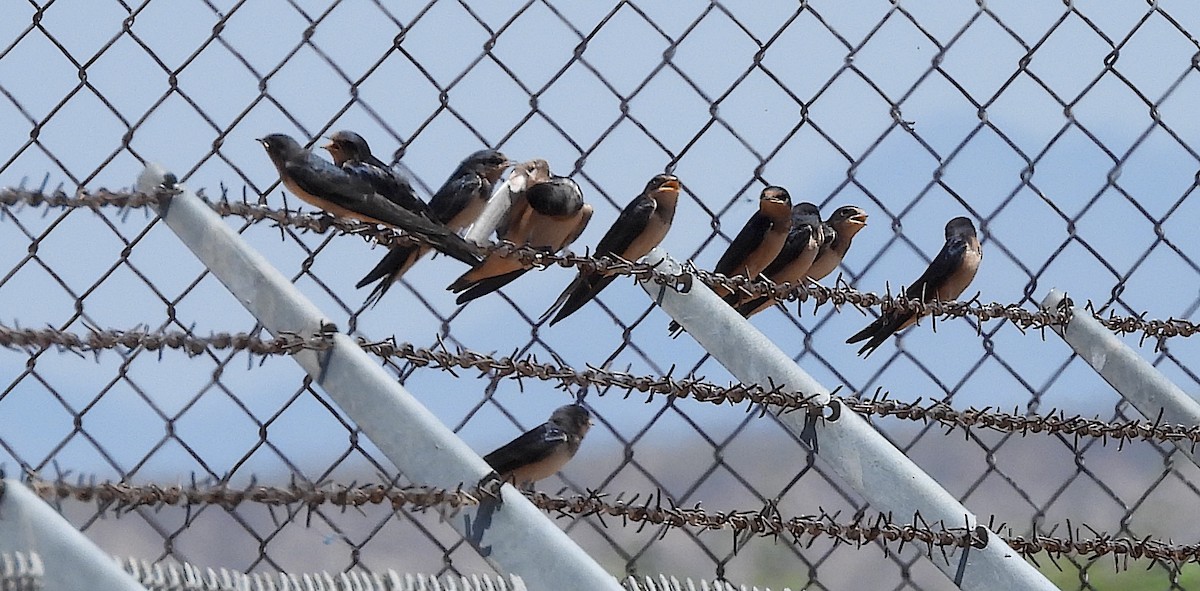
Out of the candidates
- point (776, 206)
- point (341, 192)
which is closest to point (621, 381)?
point (341, 192)

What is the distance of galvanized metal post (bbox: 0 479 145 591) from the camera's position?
861mm

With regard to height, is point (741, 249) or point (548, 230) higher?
point (741, 249)

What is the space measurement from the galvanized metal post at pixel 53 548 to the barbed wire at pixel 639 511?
0.17ft

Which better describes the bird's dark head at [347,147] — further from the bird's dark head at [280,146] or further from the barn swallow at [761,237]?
the barn swallow at [761,237]

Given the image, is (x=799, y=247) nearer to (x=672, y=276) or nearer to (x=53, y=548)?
(x=672, y=276)

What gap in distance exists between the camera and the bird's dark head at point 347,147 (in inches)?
81.2

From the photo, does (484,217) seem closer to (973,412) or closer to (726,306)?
(726,306)

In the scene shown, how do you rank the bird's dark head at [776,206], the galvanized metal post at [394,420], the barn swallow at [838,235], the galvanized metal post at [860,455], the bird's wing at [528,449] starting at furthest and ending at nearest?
the barn swallow at [838,235] < the bird's dark head at [776,206] < the bird's wing at [528,449] < the galvanized metal post at [860,455] < the galvanized metal post at [394,420]

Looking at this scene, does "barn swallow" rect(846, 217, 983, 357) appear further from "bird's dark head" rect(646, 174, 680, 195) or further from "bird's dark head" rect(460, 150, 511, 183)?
"bird's dark head" rect(460, 150, 511, 183)

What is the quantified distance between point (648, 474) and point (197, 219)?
893mm

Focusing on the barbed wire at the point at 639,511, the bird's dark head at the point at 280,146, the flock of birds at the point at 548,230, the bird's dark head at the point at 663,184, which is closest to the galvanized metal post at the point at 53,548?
the barbed wire at the point at 639,511

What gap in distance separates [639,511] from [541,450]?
57 centimetres

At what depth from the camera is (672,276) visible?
1648 mm

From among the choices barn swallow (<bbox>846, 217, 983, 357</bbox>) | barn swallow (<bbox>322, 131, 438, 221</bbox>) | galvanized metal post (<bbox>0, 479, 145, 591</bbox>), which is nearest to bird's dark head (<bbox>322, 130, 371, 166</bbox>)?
barn swallow (<bbox>322, 131, 438, 221</bbox>)
